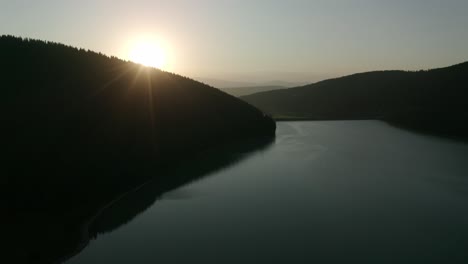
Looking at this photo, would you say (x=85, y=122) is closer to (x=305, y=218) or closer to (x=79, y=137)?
(x=79, y=137)

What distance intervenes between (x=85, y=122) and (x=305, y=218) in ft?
129

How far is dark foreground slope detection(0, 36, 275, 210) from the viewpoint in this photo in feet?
152

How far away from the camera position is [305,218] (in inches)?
1630

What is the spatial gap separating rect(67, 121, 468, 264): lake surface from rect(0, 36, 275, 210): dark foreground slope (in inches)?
306

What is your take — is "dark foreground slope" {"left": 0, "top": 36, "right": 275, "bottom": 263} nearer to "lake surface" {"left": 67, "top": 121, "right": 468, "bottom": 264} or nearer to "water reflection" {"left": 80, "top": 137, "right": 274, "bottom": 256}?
"water reflection" {"left": 80, "top": 137, "right": 274, "bottom": 256}

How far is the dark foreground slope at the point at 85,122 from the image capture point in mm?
46406

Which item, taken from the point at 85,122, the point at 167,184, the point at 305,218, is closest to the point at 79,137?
the point at 85,122

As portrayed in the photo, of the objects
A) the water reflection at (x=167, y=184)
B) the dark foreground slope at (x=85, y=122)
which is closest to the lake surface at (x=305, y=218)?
the water reflection at (x=167, y=184)

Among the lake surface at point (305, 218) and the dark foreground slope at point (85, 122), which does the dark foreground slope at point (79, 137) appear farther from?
the lake surface at point (305, 218)

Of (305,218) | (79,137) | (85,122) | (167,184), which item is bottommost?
(305,218)

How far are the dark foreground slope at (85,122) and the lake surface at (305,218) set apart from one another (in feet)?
25.5

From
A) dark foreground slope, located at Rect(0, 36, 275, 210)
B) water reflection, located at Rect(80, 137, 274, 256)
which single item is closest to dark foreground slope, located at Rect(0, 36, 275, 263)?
dark foreground slope, located at Rect(0, 36, 275, 210)

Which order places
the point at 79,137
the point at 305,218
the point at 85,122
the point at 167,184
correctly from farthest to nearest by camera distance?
the point at 85,122, the point at 167,184, the point at 79,137, the point at 305,218

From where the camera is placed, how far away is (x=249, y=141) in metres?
110
